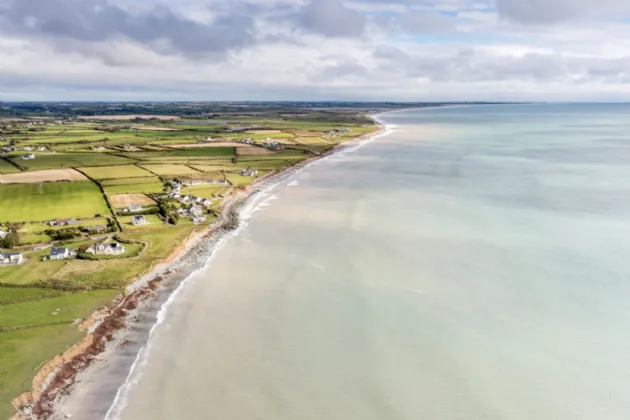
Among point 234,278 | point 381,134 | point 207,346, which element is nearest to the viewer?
point 207,346

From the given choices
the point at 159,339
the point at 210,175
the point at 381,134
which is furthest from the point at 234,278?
the point at 381,134

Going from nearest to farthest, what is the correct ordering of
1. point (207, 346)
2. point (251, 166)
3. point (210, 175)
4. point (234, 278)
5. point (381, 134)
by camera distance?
point (207, 346)
point (234, 278)
point (210, 175)
point (251, 166)
point (381, 134)

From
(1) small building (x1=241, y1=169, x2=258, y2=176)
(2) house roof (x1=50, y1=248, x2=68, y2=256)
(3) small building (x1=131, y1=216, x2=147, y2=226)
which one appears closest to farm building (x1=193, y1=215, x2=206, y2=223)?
(3) small building (x1=131, y1=216, x2=147, y2=226)

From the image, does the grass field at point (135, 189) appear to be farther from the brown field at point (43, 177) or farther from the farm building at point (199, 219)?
the farm building at point (199, 219)

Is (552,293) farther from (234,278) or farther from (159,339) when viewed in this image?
(159,339)

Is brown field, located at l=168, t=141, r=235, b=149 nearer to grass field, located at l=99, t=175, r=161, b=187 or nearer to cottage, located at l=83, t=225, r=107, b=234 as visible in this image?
grass field, located at l=99, t=175, r=161, b=187

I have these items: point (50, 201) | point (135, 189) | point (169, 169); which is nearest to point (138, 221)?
point (50, 201)

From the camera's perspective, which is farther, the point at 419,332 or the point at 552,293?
the point at 552,293
